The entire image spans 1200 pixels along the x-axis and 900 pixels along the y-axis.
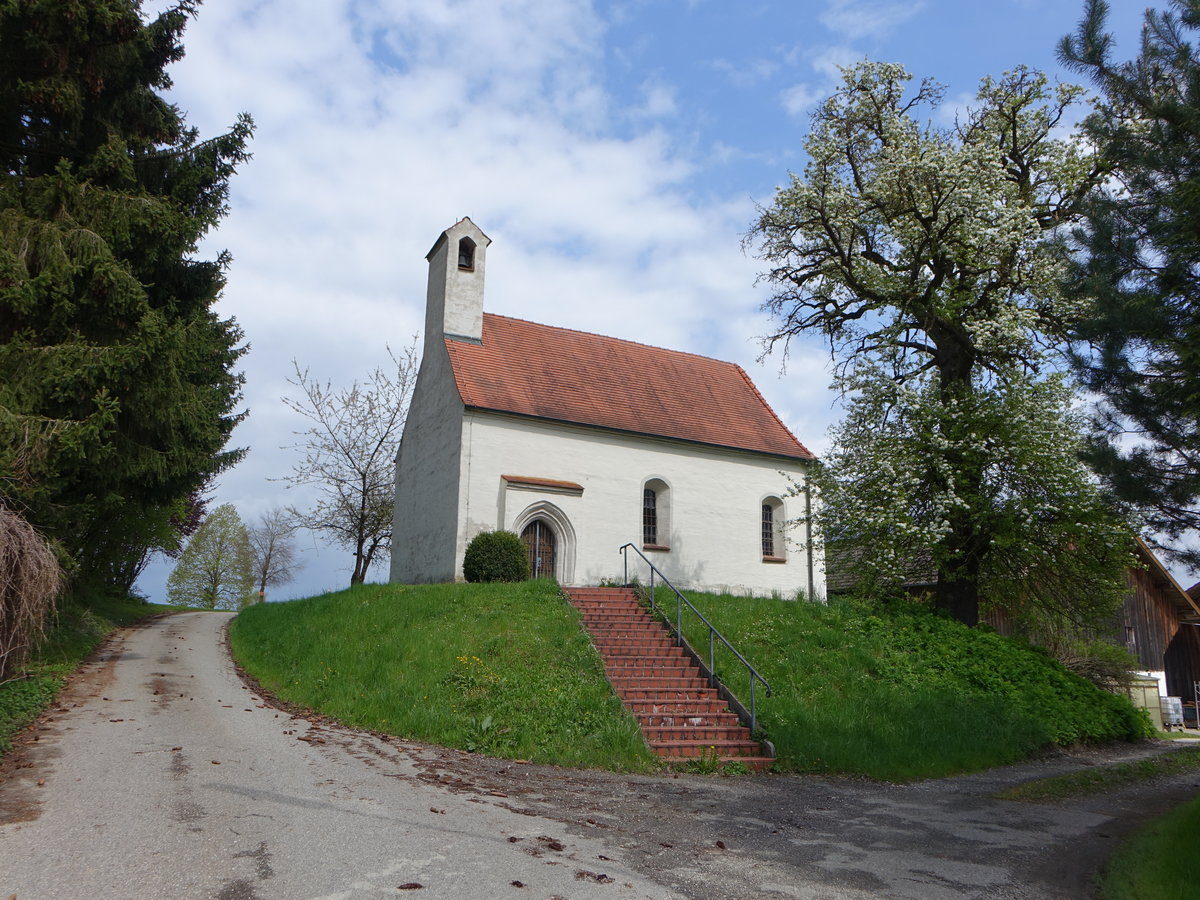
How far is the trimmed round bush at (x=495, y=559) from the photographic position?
66.1 feet

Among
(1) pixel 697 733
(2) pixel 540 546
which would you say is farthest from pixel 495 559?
(1) pixel 697 733

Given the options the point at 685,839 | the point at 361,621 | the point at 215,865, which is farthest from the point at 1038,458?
the point at 215,865

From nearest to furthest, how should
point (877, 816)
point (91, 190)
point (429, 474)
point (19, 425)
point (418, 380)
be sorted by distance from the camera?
point (877, 816), point (19, 425), point (91, 190), point (429, 474), point (418, 380)

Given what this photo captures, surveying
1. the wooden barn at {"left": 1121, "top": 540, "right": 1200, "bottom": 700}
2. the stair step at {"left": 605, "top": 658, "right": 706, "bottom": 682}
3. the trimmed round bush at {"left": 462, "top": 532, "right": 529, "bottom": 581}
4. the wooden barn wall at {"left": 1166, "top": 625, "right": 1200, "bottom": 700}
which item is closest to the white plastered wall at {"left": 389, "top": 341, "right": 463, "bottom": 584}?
the trimmed round bush at {"left": 462, "top": 532, "right": 529, "bottom": 581}

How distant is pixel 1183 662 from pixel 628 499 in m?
21.0

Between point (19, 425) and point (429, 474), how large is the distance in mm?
12649

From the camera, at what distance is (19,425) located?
472 inches

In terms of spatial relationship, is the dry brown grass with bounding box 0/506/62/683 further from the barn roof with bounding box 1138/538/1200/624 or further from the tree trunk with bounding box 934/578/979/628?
the barn roof with bounding box 1138/538/1200/624

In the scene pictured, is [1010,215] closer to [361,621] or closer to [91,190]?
[361,621]

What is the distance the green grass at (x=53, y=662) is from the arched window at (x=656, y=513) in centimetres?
1426

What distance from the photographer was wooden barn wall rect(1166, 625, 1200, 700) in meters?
28.7

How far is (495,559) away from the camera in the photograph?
2022 cm

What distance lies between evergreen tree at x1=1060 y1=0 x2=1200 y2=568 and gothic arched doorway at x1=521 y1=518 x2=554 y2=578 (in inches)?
625

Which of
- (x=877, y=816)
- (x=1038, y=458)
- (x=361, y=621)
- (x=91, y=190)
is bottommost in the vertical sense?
(x=877, y=816)
